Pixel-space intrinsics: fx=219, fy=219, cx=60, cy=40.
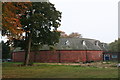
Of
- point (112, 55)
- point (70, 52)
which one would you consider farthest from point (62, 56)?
point (112, 55)

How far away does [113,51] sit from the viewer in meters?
64.3

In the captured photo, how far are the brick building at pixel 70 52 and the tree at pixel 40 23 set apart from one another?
16.0 meters

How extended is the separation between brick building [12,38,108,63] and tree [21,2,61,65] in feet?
52.5

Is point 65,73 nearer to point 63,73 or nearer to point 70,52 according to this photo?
point 63,73

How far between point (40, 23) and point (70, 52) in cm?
2276

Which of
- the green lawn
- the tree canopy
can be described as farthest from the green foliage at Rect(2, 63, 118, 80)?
the tree canopy

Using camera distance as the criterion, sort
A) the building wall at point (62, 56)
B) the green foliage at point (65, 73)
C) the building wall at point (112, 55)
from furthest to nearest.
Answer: the building wall at point (112, 55)
the building wall at point (62, 56)
the green foliage at point (65, 73)

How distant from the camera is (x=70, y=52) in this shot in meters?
57.4

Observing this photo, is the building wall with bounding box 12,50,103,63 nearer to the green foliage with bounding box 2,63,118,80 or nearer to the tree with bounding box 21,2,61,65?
the tree with bounding box 21,2,61,65

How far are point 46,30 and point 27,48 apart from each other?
16.4ft

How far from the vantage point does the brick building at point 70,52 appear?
5697 cm

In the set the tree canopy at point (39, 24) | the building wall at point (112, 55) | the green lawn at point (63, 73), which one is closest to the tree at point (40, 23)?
the tree canopy at point (39, 24)

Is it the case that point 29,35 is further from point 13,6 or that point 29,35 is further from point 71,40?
point 71,40

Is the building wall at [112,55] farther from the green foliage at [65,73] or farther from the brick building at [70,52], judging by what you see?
the green foliage at [65,73]
